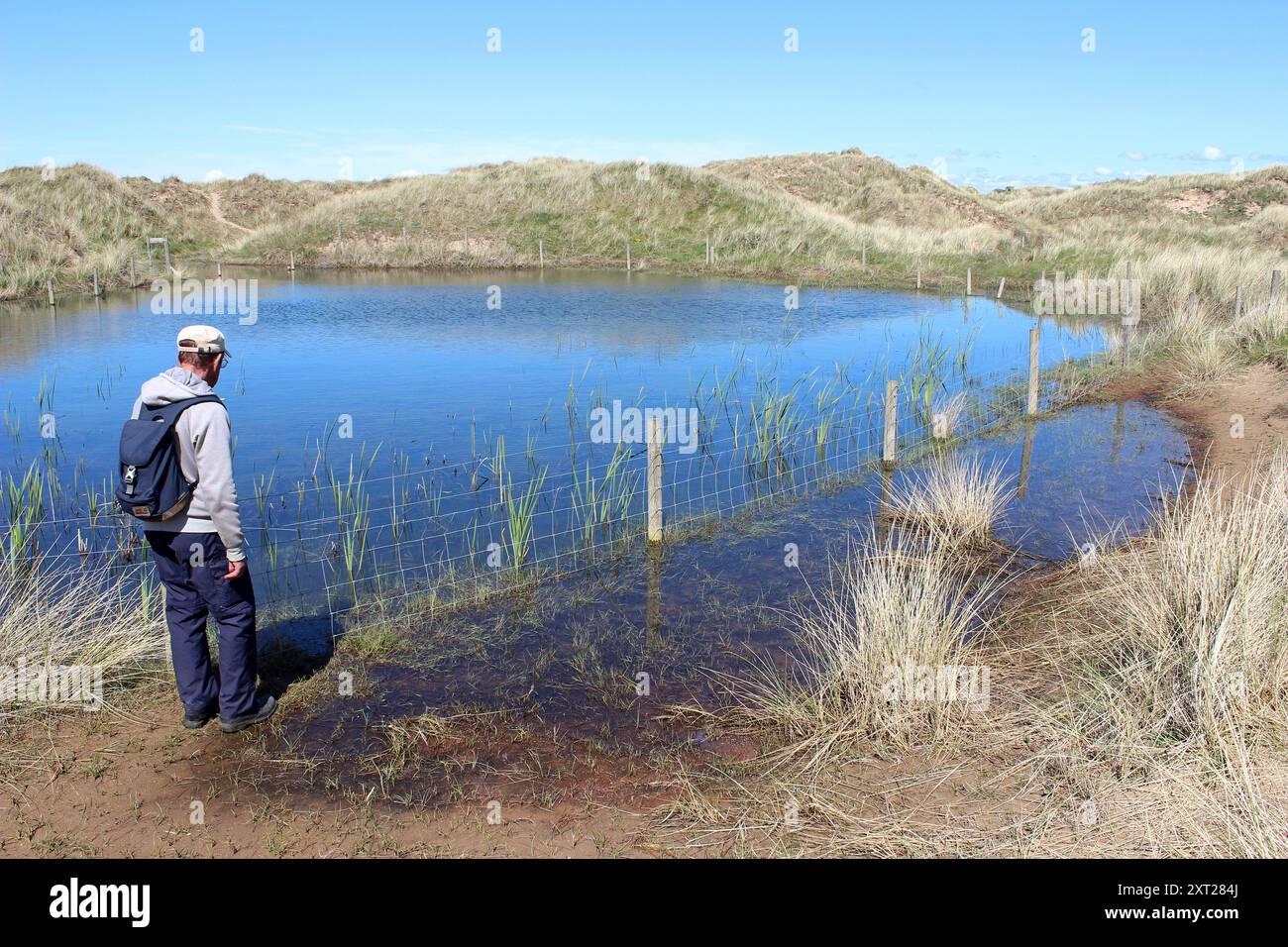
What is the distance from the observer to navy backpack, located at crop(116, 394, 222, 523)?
13.7ft

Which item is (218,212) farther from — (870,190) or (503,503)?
(503,503)

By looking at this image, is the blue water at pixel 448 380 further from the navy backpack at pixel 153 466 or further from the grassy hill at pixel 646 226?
the grassy hill at pixel 646 226

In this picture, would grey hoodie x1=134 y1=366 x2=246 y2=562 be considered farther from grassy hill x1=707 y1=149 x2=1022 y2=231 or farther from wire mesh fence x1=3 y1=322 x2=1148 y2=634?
grassy hill x1=707 y1=149 x2=1022 y2=231

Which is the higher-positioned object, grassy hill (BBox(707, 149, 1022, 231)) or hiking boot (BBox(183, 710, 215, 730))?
grassy hill (BBox(707, 149, 1022, 231))

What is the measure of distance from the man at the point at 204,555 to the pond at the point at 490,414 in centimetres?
Result: 153

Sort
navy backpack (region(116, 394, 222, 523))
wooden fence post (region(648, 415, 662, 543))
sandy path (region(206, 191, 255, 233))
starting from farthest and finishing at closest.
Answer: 1. sandy path (region(206, 191, 255, 233))
2. wooden fence post (region(648, 415, 662, 543))
3. navy backpack (region(116, 394, 222, 523))

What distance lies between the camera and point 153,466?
419cm

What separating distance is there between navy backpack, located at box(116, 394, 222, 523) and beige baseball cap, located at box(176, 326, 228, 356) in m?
0.22

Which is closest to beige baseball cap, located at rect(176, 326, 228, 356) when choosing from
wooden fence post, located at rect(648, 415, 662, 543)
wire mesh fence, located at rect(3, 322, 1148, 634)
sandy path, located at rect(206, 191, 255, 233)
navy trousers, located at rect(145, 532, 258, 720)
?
navy trousers, located at rect(145, 532, 258, 720)

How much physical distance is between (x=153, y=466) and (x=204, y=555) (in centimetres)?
49

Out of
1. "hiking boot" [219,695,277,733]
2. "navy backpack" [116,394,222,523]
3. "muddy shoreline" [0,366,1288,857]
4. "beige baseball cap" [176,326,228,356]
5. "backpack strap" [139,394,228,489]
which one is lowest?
"muddy shoreline" [0,366,1288,857]
